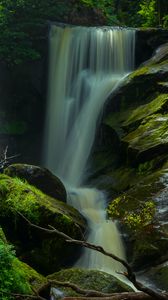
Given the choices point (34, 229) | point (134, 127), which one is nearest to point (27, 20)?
point (134, 127)

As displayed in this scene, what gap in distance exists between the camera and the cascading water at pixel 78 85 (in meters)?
16.1

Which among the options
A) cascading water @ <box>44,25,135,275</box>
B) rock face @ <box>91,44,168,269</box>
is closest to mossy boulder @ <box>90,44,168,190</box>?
rock face @ <box>91,44,168,269</box>

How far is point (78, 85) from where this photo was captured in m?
17.7

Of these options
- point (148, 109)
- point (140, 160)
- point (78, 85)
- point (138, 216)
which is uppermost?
point (148, 109)

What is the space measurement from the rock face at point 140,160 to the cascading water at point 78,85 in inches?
41.0

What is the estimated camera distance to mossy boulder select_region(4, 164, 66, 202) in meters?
10.6

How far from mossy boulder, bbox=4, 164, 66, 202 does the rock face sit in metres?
1.40

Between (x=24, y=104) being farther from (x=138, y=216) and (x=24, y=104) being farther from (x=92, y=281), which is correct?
(x=92, y=281)

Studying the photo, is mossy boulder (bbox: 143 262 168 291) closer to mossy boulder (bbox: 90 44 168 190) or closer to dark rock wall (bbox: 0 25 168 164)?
mossy boulder (bbox: 90 44 168 190)

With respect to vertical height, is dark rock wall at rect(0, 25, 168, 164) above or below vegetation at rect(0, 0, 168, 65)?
below

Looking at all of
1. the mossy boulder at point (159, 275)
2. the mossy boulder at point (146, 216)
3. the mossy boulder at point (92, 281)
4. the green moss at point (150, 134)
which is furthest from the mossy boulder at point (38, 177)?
the mossy boulder at point (92, 281)

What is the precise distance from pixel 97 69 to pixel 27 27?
11.3 feet

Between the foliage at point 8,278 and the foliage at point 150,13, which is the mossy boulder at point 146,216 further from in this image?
the foliage at point 150,13

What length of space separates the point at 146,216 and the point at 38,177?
9.01 ft
